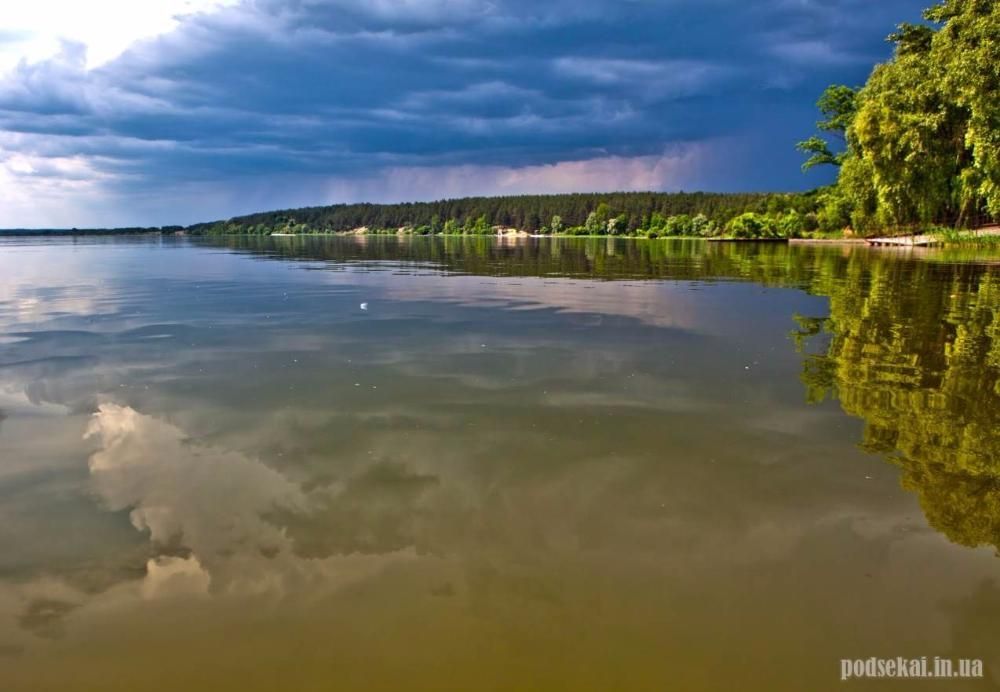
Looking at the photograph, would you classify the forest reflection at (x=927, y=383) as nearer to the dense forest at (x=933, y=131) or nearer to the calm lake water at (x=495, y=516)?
the calm lake water at (x=495, y=516)

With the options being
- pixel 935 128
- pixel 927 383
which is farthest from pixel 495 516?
pixel 935 128

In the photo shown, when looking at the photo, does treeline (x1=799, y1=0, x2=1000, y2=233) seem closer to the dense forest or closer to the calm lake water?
the dense forest

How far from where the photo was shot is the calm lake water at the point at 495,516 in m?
4.69

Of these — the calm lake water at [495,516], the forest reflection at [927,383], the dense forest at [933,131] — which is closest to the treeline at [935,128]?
the dense forest at [933,131]

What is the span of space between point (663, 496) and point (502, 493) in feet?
5.63

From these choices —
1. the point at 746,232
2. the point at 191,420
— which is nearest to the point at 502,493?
the point at 191,420

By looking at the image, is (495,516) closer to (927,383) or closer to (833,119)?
(927,383)

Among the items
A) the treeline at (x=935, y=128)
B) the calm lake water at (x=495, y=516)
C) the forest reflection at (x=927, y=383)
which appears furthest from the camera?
the treeline at (x=935, y=128)

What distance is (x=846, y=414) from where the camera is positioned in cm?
991

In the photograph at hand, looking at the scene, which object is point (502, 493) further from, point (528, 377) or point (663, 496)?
point (528, 377)

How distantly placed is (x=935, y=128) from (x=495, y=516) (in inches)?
2899

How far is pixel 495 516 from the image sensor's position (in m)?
6.66

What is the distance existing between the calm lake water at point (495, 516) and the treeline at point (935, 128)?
166ft

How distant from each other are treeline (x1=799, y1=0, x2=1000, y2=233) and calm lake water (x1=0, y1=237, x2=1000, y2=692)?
5060 cm
